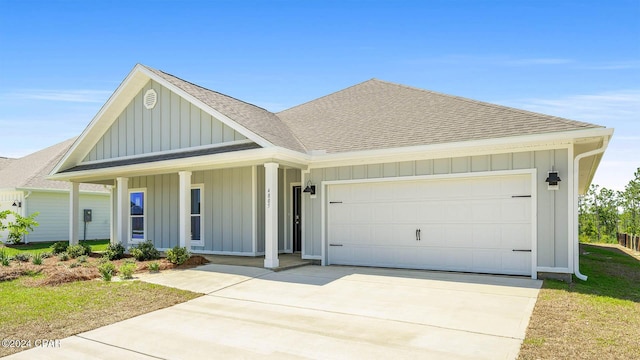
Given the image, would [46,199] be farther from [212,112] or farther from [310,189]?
[310,189]

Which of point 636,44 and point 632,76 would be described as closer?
point 636,44

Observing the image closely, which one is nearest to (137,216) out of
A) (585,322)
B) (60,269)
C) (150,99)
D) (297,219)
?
(150,99)

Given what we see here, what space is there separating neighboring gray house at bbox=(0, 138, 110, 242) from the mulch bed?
9.98 metres

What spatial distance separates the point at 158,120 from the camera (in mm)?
12383

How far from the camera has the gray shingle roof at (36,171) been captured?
1962 cm

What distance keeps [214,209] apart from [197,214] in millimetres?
771

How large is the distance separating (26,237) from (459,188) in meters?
19.7

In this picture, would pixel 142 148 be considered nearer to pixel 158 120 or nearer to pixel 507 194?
pixel 158 120

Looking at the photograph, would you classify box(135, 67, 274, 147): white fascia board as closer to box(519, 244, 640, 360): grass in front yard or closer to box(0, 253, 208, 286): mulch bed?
box(0, 253, 208, 286): mulch bed

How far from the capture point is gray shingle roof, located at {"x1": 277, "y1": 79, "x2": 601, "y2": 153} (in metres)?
8.76

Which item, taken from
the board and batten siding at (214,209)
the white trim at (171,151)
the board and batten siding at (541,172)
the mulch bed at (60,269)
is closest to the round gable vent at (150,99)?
the white trim at (171,151)

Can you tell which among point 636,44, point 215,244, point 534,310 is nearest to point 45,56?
point 215,244

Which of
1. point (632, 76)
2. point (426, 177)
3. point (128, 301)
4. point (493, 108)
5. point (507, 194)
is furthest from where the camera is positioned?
point (632, 76)

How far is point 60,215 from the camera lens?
2056 centimetres
